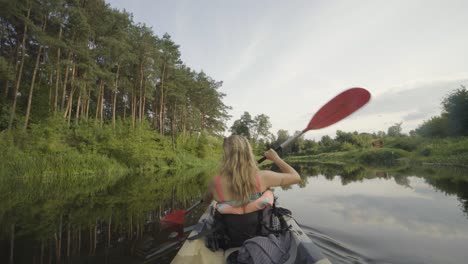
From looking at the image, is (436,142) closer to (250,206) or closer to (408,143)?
(408,143)

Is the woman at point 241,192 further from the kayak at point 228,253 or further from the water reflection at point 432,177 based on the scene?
the water reflection at point 432,177

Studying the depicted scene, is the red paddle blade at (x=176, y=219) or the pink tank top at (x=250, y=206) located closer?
the pink tank top at (x=250, y=206)

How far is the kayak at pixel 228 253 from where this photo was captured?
1.87m

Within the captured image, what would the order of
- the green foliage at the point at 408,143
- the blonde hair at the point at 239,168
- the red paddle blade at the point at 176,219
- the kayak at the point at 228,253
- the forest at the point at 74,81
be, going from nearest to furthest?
the kayak at the point at 228,253 → the blonde hair at the point at 239,168 → the red paddle blade at the point at 176,219 → the forest at the point at 74,81 → the green foliage at the point at 408,143

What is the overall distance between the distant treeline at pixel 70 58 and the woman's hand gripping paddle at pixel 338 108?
15.9 metres

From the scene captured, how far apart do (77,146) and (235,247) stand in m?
16.6

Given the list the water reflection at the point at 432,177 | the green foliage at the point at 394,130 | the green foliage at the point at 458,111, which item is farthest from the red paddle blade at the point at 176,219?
the green foliage at the point at 394,130

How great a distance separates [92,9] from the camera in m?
17.5

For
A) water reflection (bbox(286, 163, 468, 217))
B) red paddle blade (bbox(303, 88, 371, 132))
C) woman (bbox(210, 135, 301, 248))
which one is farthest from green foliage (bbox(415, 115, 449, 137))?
woman (bbox(210, 135, 301, 248))

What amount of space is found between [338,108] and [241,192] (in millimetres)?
2349

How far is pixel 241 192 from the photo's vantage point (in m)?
2.21

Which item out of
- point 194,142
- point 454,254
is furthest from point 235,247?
point 194,142

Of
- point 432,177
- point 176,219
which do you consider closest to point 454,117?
point 432,177

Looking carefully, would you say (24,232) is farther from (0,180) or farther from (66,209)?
(0,180)
